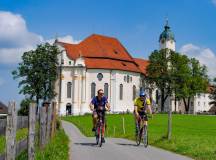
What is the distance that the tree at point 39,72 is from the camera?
91.8 m

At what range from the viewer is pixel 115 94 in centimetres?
10169

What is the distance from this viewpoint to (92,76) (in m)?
101

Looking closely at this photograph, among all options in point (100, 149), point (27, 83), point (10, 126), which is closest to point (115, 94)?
point (27, 83)

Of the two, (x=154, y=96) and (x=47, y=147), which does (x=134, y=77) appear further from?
(x=47, y=147)

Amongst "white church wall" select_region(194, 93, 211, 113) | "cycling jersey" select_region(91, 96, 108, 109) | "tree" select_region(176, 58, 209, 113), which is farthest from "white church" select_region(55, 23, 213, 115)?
"cycling jersey" select_region(91, 96, 108, 109)

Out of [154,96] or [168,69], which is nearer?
[168,69]

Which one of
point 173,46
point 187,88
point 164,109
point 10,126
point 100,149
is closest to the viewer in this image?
point 10,126

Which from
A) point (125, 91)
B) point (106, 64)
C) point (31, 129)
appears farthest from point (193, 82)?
point (31, 129)

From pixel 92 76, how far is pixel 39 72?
12619mm

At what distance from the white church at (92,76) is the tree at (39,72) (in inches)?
193

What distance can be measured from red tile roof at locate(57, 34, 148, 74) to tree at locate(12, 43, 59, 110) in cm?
863

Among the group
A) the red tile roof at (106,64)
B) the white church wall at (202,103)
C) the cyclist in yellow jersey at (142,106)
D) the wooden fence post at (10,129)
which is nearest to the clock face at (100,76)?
the red tile roof at (106,64)

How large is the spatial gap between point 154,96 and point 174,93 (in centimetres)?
1265

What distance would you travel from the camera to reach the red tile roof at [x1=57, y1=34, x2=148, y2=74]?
103 m
